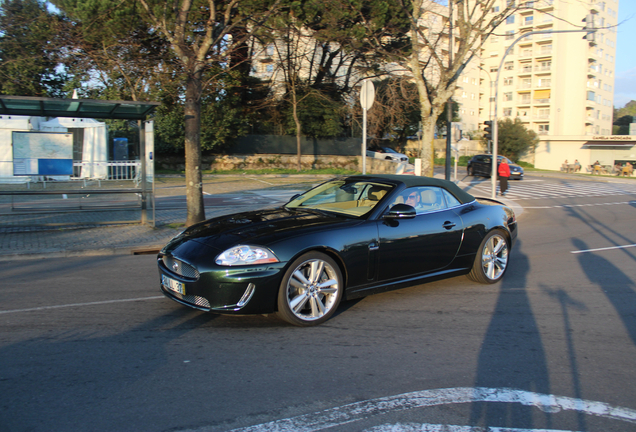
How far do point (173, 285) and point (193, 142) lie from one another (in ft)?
20.3

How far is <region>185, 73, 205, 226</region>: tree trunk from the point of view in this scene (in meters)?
10.4

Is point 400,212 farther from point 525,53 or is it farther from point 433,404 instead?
point 525,53

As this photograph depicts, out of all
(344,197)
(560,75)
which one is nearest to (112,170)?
(344,197)

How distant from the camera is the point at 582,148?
59156 mm

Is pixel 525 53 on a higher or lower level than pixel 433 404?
higher

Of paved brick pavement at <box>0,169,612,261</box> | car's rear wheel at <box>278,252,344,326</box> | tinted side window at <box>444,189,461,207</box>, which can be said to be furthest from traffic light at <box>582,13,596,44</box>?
car's rear wheel at <box>278,252,344,326</box>

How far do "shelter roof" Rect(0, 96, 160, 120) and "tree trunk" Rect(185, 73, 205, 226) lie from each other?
2.39 feet

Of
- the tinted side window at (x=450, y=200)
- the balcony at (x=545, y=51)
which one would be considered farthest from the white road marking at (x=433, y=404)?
the balcony at (x=545, y=51)

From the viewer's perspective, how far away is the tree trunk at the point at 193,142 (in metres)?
10.4

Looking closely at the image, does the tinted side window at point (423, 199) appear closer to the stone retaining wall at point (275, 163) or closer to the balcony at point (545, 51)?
the stone retaining wall at point (275, 163)

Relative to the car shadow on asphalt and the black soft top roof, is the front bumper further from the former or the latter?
the black soft top roof

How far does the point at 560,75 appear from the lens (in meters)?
68.8

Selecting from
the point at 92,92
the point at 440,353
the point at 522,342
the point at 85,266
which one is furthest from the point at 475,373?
the point at 92,92

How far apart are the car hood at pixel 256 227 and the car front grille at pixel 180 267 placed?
12 centimetres
